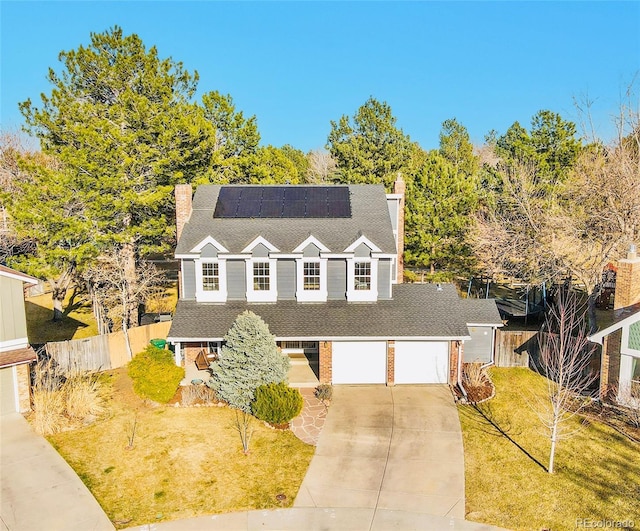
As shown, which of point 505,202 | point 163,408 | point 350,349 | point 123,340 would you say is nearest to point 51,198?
point 123,340

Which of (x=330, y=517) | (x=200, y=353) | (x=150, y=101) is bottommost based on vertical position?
(x=330, y=517)

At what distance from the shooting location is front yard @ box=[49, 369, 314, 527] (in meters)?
14.0

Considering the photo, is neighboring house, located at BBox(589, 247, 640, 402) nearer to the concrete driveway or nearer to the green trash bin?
the concrete driveway

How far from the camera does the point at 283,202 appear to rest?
2677 centimetres

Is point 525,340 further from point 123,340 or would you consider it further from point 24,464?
point 24,464

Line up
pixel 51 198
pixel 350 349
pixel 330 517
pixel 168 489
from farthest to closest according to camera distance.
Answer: pixel 51 198
pixel 350 349
pixel 168 489
pixel 330 517

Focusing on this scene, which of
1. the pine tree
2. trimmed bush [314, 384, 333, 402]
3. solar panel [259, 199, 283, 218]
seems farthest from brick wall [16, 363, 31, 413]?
solar panel [259, 199, 283, 218]

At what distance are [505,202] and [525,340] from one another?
50.1ft

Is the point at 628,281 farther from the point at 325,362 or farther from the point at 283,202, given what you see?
the point at 283,202

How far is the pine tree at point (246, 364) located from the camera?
19.4 metres

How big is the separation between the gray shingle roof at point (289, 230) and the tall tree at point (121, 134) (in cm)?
427

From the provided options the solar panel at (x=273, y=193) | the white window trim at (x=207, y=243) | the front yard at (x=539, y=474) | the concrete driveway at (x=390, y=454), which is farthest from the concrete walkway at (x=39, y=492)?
the solar panel at (x=273, y=193)

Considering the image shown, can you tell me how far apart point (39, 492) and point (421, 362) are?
1466 centimetres

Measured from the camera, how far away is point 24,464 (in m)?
15.7
